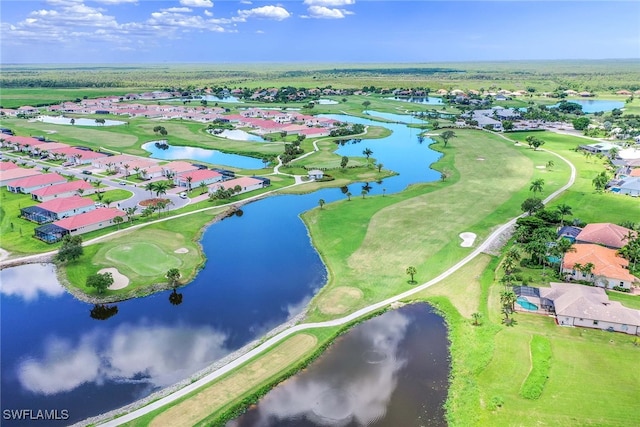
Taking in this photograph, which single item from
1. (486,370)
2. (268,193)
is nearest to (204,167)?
(268,193)

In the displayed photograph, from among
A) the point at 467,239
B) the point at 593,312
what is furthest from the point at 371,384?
the point at 467,239

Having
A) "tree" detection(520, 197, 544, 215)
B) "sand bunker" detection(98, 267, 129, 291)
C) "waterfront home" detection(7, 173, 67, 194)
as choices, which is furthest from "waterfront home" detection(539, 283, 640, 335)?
"waterfront home" detection(7, 173, 67, 194)

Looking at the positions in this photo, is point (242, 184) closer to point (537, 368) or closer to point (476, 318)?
point (476, 318)

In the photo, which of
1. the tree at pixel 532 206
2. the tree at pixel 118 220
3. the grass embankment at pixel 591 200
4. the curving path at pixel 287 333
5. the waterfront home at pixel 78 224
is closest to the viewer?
the curving path at pixel 287 333

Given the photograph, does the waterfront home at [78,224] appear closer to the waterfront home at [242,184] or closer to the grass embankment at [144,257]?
the grass embankment at [144,257]

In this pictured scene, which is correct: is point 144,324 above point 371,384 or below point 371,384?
above

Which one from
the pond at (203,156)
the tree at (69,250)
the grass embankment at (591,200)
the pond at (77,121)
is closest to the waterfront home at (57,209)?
the tree at (69,250)

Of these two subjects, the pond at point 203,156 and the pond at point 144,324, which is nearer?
the pond at point 144,324
